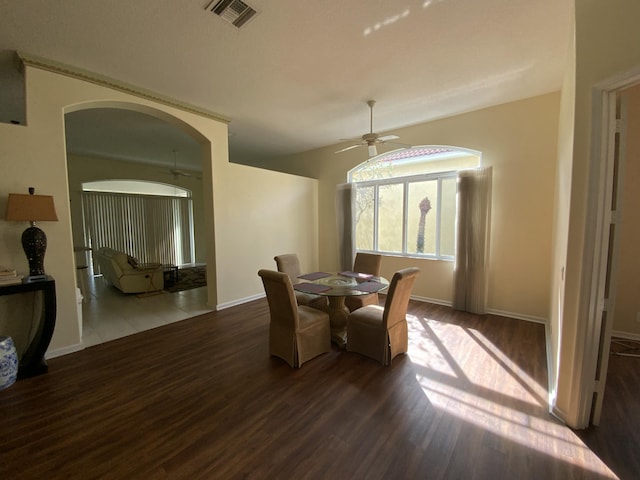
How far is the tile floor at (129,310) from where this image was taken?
3.42 m

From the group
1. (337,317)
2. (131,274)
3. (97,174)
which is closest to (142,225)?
(97,174)

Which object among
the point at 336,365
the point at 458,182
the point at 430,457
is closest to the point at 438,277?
the point at 458,182

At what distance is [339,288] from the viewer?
2.89 meters

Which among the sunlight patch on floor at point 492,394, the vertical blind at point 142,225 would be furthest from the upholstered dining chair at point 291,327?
the vertical blind at point 142,225

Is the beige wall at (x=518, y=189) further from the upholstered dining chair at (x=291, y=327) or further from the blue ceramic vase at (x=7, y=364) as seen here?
the blue ceramic vase at (x=7, y=364)

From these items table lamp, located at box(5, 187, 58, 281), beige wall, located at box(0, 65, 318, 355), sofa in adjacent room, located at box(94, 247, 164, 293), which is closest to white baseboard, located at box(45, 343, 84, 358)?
beige wall, located at box(0, 65, 318, 355)

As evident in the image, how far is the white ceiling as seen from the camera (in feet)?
6.42

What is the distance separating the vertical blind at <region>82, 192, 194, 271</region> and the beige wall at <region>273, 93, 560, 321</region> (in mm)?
7601

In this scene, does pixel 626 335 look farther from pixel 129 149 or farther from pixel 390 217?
pixel 129 149

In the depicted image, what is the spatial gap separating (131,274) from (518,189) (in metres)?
6.65

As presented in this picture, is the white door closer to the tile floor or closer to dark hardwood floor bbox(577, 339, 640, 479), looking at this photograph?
dark hardwood floor bbox(577, 339, 640, 479)

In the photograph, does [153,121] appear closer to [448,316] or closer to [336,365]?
[336,365]

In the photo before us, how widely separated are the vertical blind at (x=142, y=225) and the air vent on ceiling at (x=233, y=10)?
22.2 feet

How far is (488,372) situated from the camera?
97.3 inches
